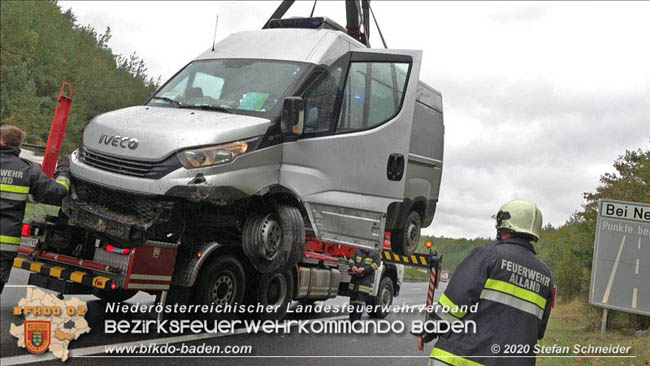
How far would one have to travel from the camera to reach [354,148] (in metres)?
6.57

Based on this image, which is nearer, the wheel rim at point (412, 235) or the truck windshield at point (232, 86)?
the truck windshield at point (232, 86)

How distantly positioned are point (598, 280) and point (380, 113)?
5328 mm

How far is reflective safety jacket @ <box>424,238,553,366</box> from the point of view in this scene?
3432 millimetres

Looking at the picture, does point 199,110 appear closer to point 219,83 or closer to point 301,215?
point 219,83

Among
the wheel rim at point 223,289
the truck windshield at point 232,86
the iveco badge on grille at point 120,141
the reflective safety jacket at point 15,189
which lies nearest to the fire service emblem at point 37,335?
the reflective safety jacket at point 15,189

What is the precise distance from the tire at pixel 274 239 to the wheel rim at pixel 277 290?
3560 millimetres

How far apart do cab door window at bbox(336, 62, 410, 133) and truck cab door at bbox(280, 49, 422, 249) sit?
0.03 ft

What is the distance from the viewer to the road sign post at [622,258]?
9.67 meters

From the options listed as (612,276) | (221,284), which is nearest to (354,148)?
(221,284)

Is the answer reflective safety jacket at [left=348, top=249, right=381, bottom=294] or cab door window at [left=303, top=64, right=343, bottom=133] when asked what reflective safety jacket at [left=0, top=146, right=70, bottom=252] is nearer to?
cab door window at [left=303, top=64, right=343, bottom=133]

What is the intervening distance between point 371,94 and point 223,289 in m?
3.37

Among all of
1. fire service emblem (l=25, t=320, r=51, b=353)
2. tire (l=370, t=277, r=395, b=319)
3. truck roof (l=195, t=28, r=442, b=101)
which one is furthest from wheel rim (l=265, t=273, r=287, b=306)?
fire service emblem (l=25, t=320, r=51, b=353)

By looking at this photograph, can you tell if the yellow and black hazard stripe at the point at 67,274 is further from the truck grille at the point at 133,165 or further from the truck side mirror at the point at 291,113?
the truck side mirror at the point at 291,113

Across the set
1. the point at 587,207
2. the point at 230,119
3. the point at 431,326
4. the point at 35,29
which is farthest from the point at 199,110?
the point at 35,29
